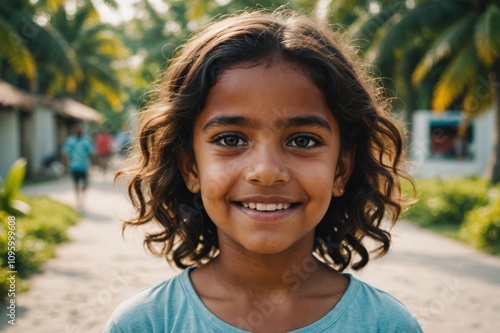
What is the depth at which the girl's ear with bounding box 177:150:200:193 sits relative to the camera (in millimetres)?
1826

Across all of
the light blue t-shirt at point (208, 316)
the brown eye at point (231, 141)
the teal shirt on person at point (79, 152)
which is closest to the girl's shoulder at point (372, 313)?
the light blue t-shirt at point (208, 316)

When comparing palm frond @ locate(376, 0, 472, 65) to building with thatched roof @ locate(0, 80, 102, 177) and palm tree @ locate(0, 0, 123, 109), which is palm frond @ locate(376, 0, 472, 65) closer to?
palm tree @ locate(0, 0, 123, 109)

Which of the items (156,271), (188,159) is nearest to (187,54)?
(188,159)

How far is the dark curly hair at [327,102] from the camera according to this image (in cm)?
167

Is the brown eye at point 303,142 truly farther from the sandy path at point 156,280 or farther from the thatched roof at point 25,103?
the thatched roof at point 25,103

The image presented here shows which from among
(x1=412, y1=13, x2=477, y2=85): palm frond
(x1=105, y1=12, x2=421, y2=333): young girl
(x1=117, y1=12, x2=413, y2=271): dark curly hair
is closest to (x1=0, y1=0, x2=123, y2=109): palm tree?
(x1=412, y1=13, x2=477, y2=85): palm frond

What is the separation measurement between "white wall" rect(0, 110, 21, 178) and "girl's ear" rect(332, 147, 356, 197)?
52.0ft

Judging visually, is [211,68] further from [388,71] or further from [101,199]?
[388,71]

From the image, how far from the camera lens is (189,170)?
1.86m

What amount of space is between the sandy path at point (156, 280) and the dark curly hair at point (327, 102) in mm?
1092

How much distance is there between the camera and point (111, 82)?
22.3 meters

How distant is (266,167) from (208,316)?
449 mm

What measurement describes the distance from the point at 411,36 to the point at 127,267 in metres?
7.69

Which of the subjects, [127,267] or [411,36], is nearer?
[127,267]
